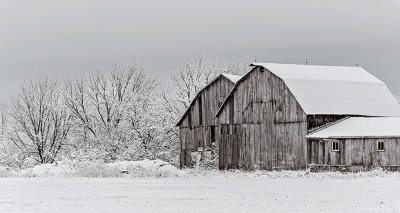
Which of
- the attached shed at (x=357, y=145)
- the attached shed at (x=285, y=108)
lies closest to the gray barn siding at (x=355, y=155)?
the attached shed at (x=357, y=145)

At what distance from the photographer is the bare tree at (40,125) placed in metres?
64.7

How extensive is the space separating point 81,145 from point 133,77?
9751 millimetres

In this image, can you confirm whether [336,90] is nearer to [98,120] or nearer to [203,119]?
[203,119]

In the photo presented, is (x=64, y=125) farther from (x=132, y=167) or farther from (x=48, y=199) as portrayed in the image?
(x=48, y=199)

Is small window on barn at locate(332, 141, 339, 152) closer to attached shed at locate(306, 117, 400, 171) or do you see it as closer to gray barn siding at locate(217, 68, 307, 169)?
attached shed at locate(306, 117, 400, 171)

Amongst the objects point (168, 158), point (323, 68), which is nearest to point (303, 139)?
point (323, 68)

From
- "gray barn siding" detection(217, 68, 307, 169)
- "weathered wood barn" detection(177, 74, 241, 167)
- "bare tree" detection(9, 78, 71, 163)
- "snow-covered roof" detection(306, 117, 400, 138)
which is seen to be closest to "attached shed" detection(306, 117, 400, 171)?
"snow-covered roof" detection(306, 117, 400, 138)

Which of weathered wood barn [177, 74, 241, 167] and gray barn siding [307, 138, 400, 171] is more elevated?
weathered wood barn [177, 74, 241, 167]

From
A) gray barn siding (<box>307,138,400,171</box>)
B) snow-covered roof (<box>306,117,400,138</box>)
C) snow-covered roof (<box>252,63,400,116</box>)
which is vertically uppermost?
snow-covered roof (<box>252,63,400,116</box>)

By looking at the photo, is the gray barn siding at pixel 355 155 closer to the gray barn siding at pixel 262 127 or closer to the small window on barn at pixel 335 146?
the small window on barn at pixel 335 146

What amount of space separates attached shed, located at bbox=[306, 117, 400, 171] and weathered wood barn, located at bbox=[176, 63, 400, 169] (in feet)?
1.57

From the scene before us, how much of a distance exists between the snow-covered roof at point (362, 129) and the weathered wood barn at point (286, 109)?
40.4 inches

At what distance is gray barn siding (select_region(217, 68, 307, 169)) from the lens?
154 feet

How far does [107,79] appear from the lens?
69062 millimetres
